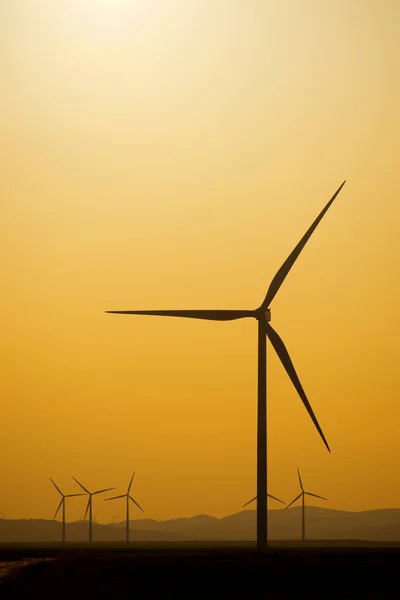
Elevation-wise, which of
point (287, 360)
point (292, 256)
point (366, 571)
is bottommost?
point (366, 571)

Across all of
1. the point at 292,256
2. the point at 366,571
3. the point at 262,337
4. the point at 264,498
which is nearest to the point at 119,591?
the point at 366,571

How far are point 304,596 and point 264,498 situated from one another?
26.5m

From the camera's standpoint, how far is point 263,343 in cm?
8850

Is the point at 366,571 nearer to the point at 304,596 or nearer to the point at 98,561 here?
the point at 304,596

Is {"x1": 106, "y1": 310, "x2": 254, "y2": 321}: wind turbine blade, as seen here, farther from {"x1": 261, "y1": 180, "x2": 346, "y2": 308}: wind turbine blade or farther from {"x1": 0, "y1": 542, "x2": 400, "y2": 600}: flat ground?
{"x1": 0, "y1": 542, "x2": 400, "y2": 600}: flat ground

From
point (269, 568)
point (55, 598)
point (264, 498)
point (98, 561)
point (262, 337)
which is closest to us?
point (55, 598)

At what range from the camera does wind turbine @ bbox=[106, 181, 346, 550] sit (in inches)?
3187

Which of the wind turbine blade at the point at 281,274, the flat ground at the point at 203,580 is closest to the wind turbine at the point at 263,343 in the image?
the wind turbine blade at the point at 281,274

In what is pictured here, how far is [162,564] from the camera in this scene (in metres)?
65.7

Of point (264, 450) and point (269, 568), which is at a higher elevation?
point (264, 450)

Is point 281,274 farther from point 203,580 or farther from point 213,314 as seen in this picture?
point 203,580

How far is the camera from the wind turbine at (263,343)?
80938mm

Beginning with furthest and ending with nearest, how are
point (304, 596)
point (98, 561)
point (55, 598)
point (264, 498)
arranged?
point (264, 498) → point (98, 561) → point (304, 596) → point (55, 598)

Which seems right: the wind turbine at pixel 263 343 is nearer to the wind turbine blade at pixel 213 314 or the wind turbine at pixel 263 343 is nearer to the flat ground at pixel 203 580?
the wind turbine blade at pixel 213 314
